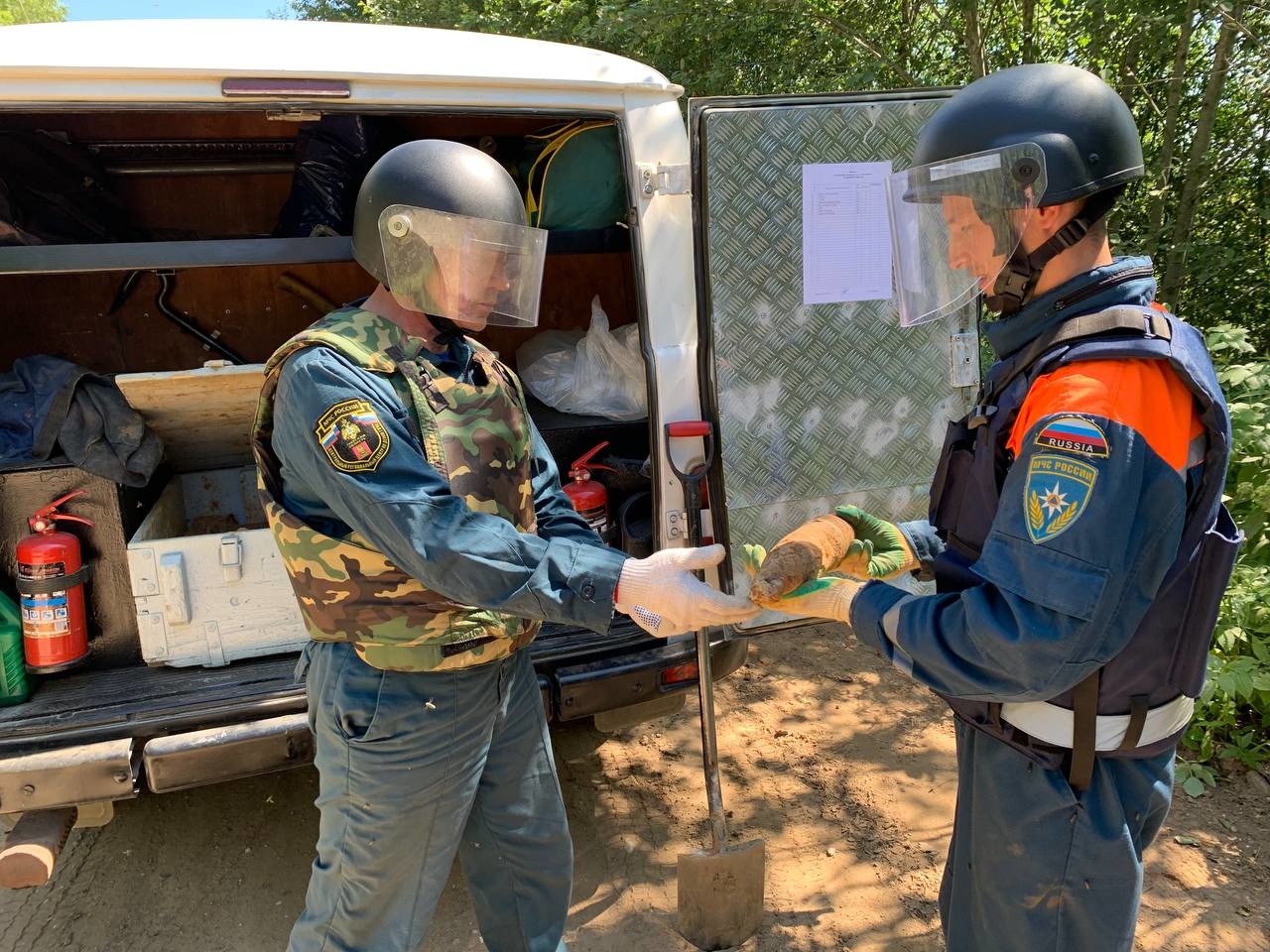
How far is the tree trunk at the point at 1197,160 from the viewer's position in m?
5.18

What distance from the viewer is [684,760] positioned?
3584mm

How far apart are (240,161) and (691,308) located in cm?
250

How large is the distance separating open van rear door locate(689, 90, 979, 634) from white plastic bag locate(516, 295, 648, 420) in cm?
72

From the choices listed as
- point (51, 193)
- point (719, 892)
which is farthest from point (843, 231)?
point (51, 193)

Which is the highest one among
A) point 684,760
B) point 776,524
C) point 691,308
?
point 691,308

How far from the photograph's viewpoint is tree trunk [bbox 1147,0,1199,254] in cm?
542

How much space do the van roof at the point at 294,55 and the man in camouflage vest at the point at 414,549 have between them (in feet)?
2.08

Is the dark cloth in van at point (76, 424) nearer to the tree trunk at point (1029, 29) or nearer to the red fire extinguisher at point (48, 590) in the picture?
the red fire extinguisher at point (48, 590)

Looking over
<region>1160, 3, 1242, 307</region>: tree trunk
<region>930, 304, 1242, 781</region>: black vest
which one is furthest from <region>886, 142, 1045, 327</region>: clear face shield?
<region>1160, 3, 1242, 307</region>: tree trunk

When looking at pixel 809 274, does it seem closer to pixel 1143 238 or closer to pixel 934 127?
pixel 934 127

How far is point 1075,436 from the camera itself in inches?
52.9

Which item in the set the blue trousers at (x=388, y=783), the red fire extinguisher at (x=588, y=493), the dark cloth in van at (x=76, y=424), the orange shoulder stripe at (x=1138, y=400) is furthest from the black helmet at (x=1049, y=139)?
the dark cloth in van at (x=76, y=424)

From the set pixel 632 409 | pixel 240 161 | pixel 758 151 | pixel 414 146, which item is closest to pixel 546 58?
pixel 758 151

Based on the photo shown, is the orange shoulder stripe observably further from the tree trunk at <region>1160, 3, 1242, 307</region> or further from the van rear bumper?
the tree trunk at <region>1160, 3, 1242, 307</region>
